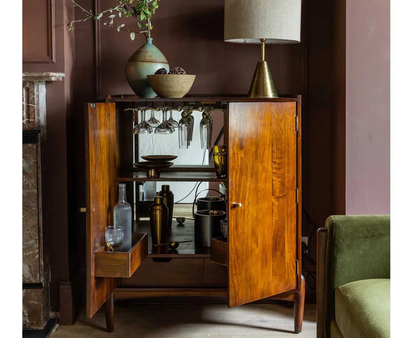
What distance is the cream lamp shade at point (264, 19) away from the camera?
2.59 meters

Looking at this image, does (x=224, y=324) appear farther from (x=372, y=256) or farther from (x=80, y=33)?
(x=80, y=33)

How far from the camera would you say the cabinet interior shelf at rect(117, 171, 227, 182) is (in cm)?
263

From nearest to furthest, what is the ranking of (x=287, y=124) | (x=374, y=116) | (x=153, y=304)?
(x=287, y=124) < (x=374, y=116) < (x=153, y=304)

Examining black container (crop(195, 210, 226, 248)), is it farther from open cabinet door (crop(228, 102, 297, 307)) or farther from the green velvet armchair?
the green velvet armchair

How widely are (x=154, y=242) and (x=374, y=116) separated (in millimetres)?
1350

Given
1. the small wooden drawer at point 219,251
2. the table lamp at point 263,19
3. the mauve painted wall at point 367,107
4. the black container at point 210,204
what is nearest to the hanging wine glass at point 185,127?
the black container at point 210,204

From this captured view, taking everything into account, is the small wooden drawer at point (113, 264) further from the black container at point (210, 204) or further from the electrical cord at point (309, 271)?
the electrical cord at point (309, 271)

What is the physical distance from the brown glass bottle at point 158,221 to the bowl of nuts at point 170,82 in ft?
1.90

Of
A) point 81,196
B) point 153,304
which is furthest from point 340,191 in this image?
point 81,196

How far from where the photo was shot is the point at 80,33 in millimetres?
3088

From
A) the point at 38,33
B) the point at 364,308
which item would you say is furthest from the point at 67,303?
the point at 364,308

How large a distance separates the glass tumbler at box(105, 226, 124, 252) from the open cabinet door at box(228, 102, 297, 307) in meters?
0.51

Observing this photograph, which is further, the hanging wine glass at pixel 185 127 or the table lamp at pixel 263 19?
the hanging wine glass at pixel 185 127

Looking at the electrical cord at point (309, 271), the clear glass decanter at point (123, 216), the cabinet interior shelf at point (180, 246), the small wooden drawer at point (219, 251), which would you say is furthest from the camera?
the electrical cord at point (309, 271)
